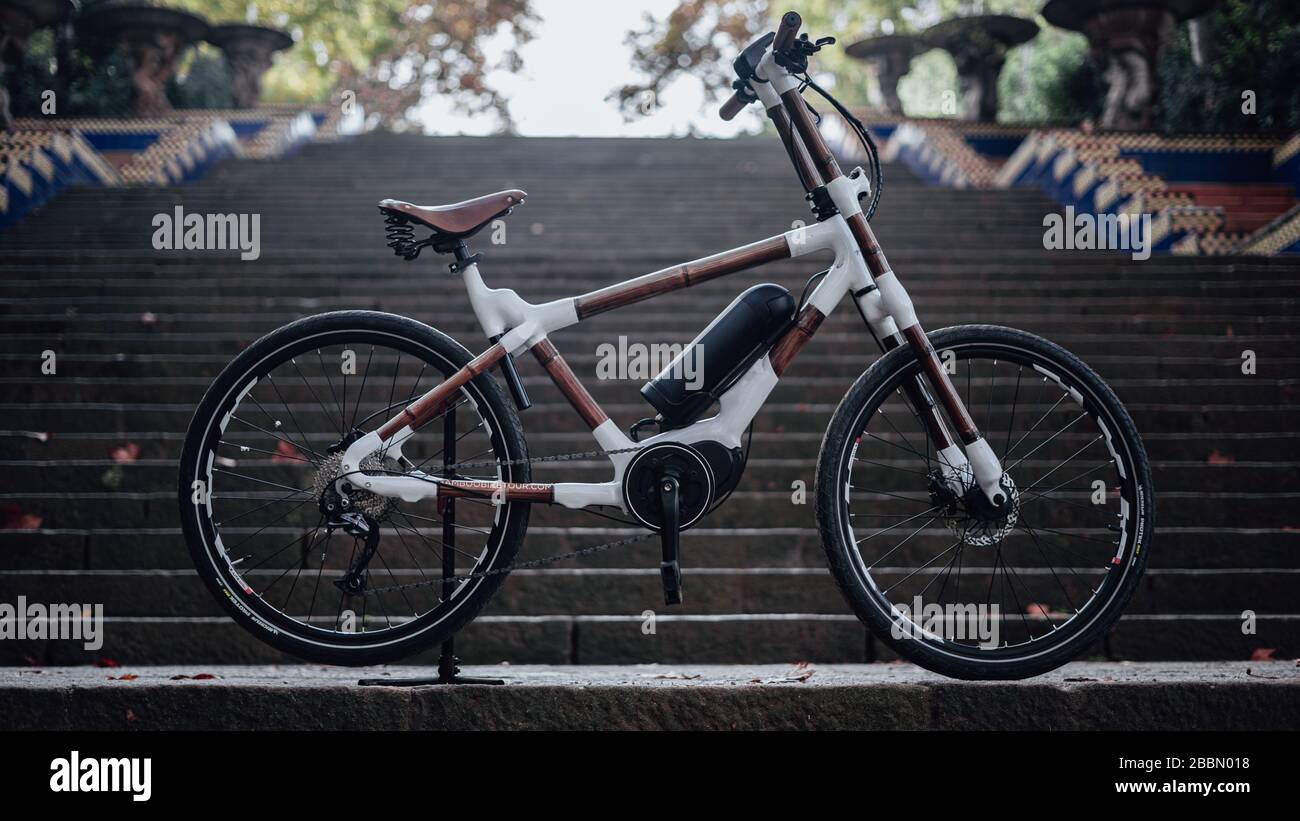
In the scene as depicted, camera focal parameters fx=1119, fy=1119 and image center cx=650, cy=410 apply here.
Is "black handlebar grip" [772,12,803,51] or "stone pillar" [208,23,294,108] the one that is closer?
"black handlebar grip" [772,12,803,51]

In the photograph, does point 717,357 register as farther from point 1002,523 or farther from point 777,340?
point 1002,523

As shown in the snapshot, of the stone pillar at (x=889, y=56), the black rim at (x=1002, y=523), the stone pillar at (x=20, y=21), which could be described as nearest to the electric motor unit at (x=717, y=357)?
the black rim at (x=1002, y=523)

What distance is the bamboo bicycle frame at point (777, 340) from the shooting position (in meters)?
2.87

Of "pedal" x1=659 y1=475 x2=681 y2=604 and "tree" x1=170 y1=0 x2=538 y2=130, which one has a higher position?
"tree" x1=170 y1=0 x2=538 y2=130

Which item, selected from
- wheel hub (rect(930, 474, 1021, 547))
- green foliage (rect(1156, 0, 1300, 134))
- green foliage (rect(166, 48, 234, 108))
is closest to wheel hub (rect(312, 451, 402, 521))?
wheel hub (rect(930, 474, 1021, 547))

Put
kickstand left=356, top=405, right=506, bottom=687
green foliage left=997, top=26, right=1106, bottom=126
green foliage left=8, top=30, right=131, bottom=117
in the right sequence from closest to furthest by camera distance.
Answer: kickstand left=356, top=405, right=506, bottom=687
green foliage left=8, top=30, right=131, bottom=117
green foliage left=997, top=26, right=1106, bottom=126

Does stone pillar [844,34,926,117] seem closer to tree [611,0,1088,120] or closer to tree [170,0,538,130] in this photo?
tree [611,0,1088,120]

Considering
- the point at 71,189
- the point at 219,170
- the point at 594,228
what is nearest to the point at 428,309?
the point at 594,228

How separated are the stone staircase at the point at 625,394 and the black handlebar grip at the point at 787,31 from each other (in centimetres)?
200

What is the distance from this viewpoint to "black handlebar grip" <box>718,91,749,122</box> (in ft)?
9.98

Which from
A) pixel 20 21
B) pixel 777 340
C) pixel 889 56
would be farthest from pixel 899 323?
pixel 889 56

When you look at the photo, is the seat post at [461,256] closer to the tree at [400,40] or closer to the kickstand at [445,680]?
the kickstand at [445,680]

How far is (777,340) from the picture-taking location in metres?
2.93
